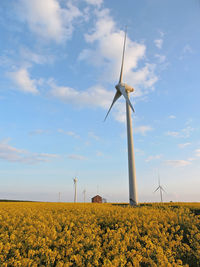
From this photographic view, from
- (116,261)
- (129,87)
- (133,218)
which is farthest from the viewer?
(129,87)

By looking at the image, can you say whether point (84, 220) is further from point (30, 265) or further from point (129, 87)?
point (129, 87)

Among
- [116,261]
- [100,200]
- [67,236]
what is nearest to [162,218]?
[67,236]

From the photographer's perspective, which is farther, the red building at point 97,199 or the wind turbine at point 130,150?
the red building at point 97,199

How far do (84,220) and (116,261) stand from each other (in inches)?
219

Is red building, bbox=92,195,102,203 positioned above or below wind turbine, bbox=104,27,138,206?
below

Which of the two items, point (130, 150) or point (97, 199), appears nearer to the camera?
point (130, 150)

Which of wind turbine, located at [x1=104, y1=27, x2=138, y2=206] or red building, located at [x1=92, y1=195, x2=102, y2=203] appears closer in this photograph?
wind turbine, located at [x1=104, y1=27, x2=138, y2=206]

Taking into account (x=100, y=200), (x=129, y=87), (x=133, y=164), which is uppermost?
(x=129, y=87)

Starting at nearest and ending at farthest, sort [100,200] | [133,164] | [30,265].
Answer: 1. [30,265]
2. [133,164]
3. [100,200]

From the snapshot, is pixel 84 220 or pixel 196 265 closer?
pixel 196 265

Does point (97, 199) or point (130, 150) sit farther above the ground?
point (130, 150)

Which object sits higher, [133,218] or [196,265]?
[133,218]

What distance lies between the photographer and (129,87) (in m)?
34.6

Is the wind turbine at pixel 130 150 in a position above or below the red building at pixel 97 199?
above
